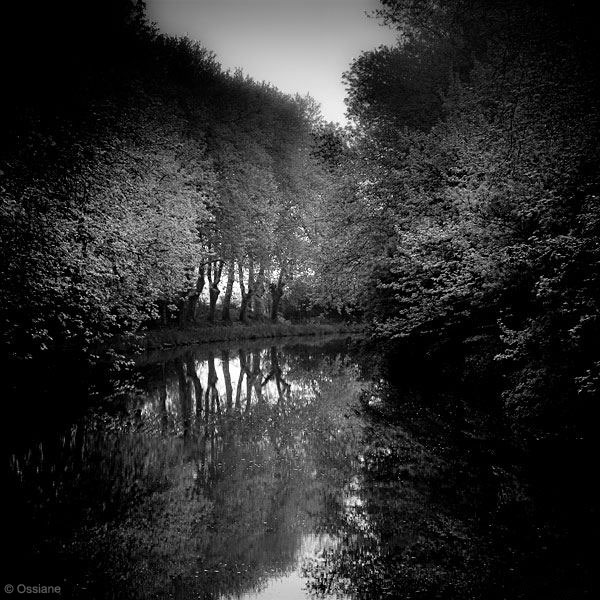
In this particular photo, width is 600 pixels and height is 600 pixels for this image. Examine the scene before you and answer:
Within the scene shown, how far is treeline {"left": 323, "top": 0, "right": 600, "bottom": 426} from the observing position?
8592mm

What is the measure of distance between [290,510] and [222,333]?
104 feet

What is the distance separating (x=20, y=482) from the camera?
262 inches

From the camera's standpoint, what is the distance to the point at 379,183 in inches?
792

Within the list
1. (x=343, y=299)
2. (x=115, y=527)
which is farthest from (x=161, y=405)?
(x=343, y=299)

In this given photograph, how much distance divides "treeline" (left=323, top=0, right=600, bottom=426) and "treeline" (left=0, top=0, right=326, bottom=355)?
6668 millimetres

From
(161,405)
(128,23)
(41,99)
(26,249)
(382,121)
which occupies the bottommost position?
(161,405)

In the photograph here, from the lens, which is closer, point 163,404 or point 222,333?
point 163,404

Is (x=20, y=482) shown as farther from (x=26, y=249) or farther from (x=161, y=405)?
(x=26, y=249)

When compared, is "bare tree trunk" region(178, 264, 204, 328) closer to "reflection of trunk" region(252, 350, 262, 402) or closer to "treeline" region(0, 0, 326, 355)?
"treeline" region(0, 0, 326, 355)

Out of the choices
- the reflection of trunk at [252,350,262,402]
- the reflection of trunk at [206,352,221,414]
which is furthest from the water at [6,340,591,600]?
the reflection of trunk at [252,350,262,402]

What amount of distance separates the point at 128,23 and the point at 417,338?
19.1 metres

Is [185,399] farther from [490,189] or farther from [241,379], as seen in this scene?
[490,189]

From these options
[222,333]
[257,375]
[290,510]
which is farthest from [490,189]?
[222,333]

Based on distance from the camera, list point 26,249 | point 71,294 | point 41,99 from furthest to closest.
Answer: point 41,99 → point 71,294 → point 26,249
